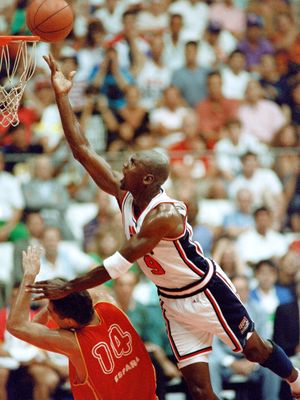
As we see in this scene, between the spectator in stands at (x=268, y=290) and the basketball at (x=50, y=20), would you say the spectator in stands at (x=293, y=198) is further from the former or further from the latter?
the basketball at (x=50, y=20)

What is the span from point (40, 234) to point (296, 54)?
248 inches

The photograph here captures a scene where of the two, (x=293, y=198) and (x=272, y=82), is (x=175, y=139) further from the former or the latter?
(x=272, y=82)

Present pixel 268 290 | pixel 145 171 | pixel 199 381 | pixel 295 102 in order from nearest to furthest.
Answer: pixel 145 171 → pixel 199 381 → pixel 268 290 → pixel 295 102

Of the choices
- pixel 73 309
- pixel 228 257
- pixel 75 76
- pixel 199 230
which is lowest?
pixel 228 257

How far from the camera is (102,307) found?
23.2ft

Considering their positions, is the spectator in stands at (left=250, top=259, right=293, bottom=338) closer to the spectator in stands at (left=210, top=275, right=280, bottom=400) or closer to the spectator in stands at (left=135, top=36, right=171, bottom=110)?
the spectator in stands at (left=210, top=275, right=280, bottom=400)

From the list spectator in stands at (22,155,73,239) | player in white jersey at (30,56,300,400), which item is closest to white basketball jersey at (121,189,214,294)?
player in white jersey at (30,56,300,400)

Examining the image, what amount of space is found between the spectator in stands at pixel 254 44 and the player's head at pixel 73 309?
9381 millimetres

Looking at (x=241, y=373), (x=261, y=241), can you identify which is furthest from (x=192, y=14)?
(x=241, y=373)

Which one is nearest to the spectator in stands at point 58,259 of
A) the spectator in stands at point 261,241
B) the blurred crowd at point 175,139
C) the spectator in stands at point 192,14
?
the blurred crowd at point 175,139

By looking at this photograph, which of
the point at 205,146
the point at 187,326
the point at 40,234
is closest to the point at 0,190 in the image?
the point at 40,234

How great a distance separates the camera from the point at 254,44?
16031mm

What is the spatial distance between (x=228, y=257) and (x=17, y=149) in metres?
3.13

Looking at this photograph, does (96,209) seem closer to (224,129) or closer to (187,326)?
(224,129)
